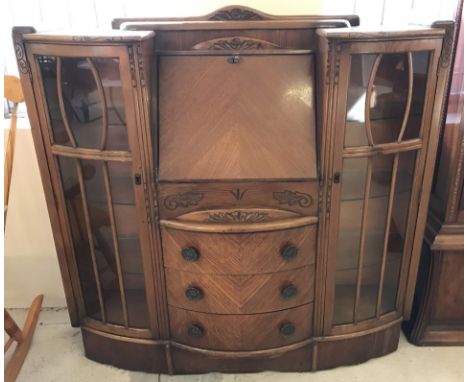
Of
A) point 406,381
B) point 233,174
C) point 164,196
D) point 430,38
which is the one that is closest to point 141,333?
point 164,196

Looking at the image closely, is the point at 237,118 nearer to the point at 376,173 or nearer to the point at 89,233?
the point at 376,173

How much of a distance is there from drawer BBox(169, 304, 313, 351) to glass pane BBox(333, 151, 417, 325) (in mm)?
165

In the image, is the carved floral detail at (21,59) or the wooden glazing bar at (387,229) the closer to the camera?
the carved floral detail at (21,59)

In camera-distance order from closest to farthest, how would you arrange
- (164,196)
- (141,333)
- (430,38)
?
(430,38) → (164,196) → (141,333)

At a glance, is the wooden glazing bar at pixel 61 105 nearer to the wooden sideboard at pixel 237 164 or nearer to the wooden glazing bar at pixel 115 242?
the wooden sideboard at pixel 237 164

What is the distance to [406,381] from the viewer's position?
159cm

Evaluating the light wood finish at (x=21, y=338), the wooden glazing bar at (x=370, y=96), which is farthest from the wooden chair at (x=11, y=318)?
the wooden glazing bar at (x=370, y=96)

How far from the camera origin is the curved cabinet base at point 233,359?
1.59m

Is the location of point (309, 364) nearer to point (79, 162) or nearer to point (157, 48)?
point (79, 162)

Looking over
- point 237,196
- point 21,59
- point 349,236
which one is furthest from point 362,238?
point 21,59

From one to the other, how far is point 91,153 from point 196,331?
70 centimetres

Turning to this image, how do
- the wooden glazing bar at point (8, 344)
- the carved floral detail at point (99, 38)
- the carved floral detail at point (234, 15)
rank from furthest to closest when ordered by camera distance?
the wooden glazing bar at point (8, 344), the carved floral detail at point (234, 15), the carved floral detail at point (99, 38)

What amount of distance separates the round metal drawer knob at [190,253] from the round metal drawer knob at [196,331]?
0.28m

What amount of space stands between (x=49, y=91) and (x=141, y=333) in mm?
890
